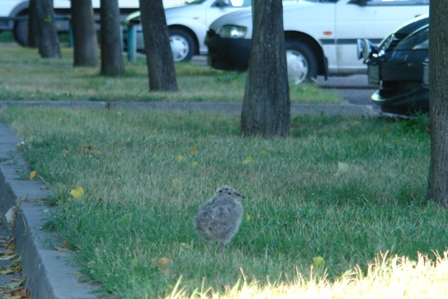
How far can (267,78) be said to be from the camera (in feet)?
26.2

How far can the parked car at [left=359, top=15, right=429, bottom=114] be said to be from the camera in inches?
339

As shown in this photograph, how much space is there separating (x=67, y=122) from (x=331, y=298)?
5.68 meters

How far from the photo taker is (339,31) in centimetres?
1396

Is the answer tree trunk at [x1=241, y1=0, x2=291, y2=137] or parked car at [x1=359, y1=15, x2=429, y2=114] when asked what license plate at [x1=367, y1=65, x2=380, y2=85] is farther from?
tree trunk at [x1=241, y1=0, x2=291, y2=137]

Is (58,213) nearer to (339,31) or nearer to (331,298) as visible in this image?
(331,298)

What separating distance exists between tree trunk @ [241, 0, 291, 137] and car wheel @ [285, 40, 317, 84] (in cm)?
588

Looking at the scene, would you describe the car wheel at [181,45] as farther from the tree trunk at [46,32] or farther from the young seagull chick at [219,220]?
the young seagull chick at [219,220]

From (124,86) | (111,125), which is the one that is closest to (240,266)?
(111,125)

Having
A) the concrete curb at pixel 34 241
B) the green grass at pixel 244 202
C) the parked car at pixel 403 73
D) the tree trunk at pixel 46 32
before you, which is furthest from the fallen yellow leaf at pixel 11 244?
the tree trunk at pixel 46 32

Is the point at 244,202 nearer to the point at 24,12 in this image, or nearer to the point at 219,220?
A: the point at 219,220

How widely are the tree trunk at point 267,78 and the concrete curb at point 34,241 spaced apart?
2.23 m

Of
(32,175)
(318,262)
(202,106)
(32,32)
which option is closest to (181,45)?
(202,106)

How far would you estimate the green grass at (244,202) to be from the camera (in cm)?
376

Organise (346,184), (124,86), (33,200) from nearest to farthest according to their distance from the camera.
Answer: (33,200) < (346,184) < (124,86)
